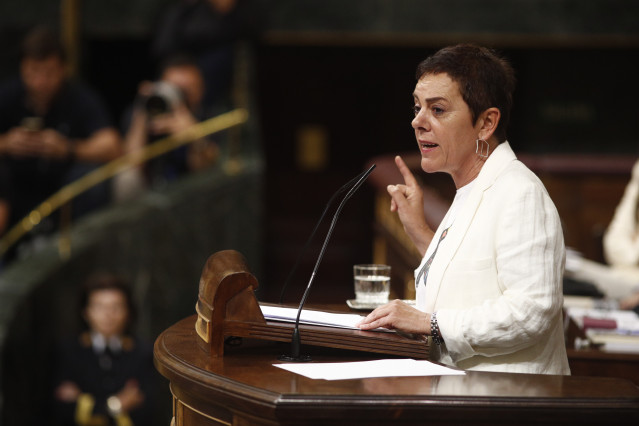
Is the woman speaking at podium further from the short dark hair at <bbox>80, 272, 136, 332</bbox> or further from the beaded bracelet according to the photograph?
the short dark hair at <bbox>80, 272, 136, 332</bbox>

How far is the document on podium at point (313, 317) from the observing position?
236cm

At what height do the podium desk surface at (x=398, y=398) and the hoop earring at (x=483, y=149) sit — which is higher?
the hoop earring at (x=483, y=149)

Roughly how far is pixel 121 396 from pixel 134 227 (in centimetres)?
141

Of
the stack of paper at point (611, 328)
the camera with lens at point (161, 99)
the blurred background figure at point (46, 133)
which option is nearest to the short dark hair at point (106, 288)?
the blurred background figure at point (46, 133)

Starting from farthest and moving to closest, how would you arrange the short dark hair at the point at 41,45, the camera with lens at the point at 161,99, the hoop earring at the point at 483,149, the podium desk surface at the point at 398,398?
1. the camera with lens at the point at 161,99
2. the short dark hair at the point at 41,45
3. the hoop earring at the point at 483,149
4. the podium desk surface at the point at 398,398

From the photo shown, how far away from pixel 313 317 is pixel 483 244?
0.43 m

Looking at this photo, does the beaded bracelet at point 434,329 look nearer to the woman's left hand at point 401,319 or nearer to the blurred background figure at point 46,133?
the woman's left hand at point 401,319

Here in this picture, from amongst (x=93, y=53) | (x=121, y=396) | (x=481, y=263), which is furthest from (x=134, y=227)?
(x=481, y=263)

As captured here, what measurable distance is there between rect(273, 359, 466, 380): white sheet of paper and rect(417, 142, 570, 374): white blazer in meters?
0.08

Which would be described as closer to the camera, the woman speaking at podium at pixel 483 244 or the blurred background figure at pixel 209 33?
the woman speaking at podium at pixel 483 244

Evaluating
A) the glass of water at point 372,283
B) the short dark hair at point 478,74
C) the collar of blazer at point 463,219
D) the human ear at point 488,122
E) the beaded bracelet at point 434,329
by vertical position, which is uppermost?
the short dark hair at point 478,74

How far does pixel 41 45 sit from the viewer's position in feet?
20.2

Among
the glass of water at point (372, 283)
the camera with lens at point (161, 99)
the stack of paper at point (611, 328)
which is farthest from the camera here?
the camera with lens at point (161, 99)

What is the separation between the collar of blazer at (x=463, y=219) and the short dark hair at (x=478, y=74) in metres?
0.09
